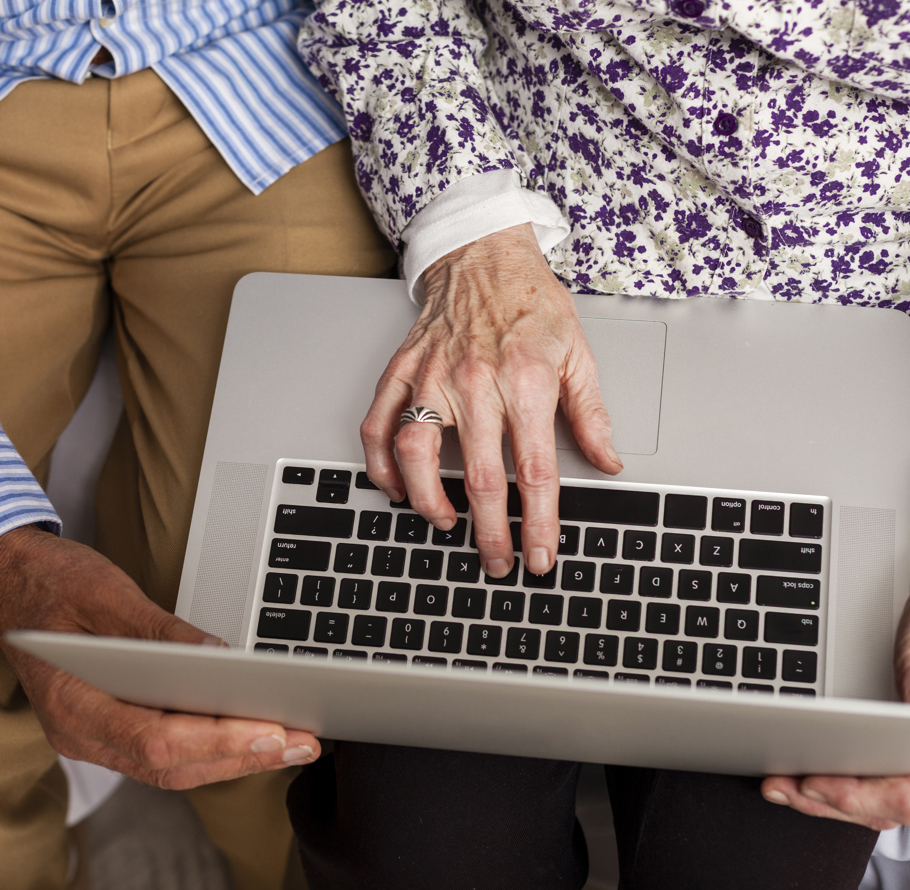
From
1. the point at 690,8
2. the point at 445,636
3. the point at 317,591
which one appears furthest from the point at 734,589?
the point at 690,8

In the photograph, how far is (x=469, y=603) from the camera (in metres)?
0.68

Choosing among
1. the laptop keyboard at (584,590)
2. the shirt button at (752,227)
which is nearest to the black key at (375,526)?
the laptop keyboard at (584,590)

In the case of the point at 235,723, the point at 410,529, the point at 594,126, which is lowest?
the point at 235,723

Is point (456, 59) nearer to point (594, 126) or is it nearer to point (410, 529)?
point (594, 126)

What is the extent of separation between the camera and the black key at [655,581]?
26.3 inches

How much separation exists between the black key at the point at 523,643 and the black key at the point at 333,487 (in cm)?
19

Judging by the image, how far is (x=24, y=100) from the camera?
916 mm

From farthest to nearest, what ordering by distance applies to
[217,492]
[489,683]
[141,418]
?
[141,418] → [217,492] → [489,683]

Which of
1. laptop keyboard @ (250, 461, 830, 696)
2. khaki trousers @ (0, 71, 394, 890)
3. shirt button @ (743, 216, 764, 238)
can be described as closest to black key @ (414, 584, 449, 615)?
laptop keyboard @ (250, 461, 830, 696)

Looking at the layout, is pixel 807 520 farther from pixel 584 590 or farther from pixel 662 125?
pixel 662 125

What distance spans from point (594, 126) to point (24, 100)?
646 mm

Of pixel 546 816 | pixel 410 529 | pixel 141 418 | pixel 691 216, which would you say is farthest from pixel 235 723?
pixel 691 216

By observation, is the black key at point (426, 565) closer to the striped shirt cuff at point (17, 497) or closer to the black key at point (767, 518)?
the black key at point (767, 518)

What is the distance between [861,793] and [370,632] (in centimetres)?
40
